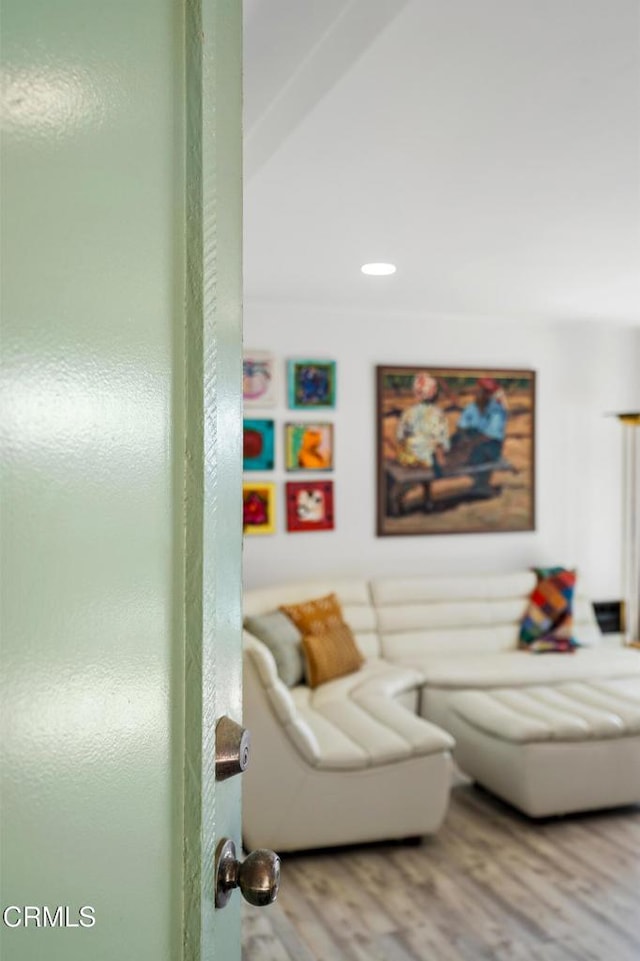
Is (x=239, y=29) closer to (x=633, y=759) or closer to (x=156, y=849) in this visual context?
(x=156, y=849)

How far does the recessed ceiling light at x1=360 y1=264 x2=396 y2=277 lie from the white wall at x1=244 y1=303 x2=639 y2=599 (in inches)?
42.4

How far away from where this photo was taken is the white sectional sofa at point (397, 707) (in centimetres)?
336

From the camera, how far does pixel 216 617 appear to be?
0.81 metres

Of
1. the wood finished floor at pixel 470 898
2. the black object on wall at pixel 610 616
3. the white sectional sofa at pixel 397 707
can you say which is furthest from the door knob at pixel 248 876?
the black object on wall at pixel 610 616

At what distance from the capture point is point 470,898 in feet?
10.1

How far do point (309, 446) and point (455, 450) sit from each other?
0.99 metres

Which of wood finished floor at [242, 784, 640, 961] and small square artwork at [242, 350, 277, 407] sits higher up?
small square artwork at [242, 350, 277, 407]

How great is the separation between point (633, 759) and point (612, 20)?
3044 millimetres

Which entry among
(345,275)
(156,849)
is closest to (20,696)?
(156,849)

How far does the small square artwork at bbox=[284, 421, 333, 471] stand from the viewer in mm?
5285

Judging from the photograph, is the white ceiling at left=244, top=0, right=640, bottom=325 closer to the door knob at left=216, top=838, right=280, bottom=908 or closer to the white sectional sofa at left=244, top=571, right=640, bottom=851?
the door knob at left=216, top=838, right=280, bottom=908

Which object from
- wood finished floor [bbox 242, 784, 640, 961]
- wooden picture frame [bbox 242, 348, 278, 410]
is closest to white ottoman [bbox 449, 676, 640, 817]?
wood finished floor [bbox 242, 784, 640, 961]

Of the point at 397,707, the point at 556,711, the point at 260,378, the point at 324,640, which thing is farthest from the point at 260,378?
the point at 556,711

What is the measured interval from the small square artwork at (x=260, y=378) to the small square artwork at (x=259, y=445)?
12 centimetres
